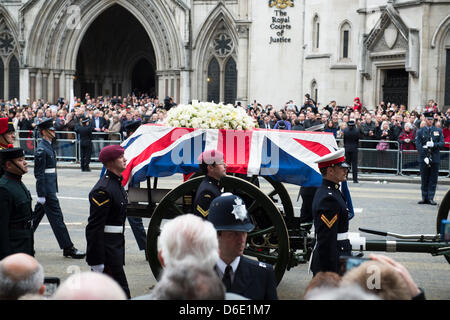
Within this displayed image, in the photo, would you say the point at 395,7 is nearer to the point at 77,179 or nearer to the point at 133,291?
the point at 77,179

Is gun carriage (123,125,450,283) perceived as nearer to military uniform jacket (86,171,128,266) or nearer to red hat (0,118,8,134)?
military uniform jacket (86,171,128,266)

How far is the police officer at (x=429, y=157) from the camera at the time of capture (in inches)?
566

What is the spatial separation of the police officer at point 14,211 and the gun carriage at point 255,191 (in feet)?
3.97

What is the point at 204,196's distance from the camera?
21.5ft

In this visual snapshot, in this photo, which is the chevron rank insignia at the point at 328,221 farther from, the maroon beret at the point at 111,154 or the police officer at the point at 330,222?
the maroon beret at the point at 111,154

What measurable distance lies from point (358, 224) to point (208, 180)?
218 inches

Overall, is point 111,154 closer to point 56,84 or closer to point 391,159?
point 391,159

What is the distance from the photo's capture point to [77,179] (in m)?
18.3

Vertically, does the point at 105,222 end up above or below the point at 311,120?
below

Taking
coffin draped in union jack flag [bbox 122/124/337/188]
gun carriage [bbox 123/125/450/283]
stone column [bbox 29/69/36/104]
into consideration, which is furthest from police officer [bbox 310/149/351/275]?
stone column [bbox 29/69/36/104]

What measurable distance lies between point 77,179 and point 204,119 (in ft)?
36.8

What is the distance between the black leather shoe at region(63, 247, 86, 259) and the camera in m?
9.17

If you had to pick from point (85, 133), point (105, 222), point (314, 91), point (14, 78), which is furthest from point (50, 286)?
point (14, 78)
